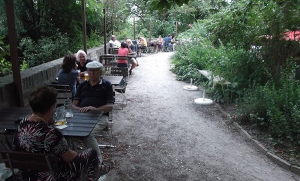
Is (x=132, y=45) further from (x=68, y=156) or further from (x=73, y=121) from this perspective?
(x=68, y=156)

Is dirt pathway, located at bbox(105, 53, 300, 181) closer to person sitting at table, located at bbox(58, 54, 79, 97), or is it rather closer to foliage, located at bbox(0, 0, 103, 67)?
person sitting at table, located at bbox(58, 54, 79, 97)

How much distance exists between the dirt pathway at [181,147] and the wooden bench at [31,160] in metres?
1.40

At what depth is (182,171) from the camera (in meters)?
3.49

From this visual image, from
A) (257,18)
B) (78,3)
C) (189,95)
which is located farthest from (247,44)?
(78,3)

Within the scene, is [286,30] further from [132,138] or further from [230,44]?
[132,138]

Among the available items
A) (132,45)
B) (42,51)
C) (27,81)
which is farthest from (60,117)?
(132,45)

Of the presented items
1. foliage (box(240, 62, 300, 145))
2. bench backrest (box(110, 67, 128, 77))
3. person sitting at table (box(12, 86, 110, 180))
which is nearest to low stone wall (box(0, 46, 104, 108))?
bench backrest (box(110, 67, 128, 77))

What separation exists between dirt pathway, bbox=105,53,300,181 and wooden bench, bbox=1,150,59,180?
1400mm

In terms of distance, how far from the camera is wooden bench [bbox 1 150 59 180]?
193cm

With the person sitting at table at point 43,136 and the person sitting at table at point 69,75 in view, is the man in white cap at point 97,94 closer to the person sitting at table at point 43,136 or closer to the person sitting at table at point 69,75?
the person sitting at table at point 69,75

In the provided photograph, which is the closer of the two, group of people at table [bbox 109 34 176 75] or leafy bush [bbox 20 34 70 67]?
leafy bush [bbox 20 34 70 67]

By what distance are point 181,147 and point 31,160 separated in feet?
8.76

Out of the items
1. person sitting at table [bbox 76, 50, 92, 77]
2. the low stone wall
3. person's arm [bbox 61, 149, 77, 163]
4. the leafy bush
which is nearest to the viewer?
person's arm [bbox 61, 149, 77, 163]

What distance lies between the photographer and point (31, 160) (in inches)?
77.0
